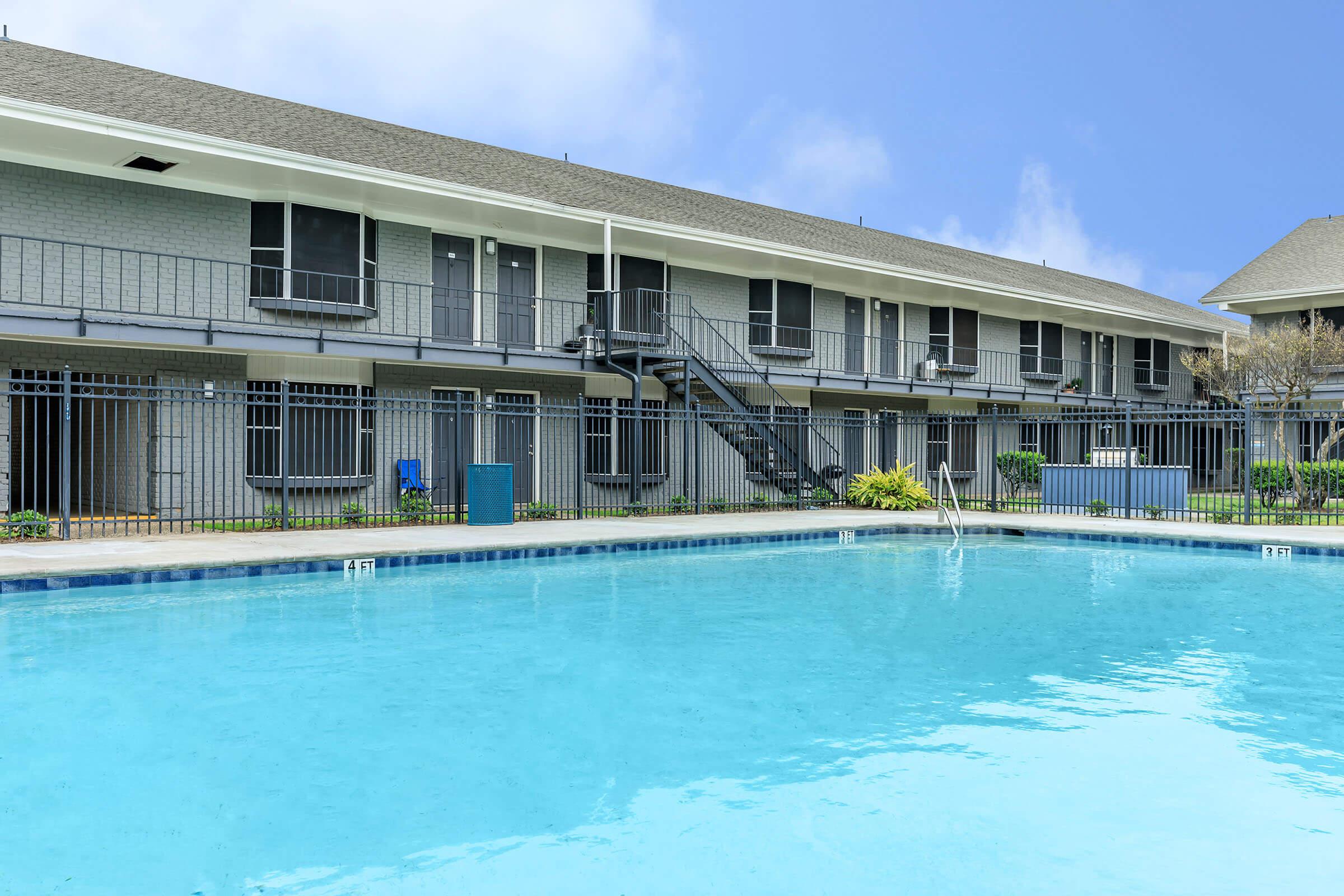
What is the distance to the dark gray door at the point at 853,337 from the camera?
22.6 m

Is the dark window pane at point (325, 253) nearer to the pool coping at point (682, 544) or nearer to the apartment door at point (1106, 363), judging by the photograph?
the pool coping at point (682, 544)

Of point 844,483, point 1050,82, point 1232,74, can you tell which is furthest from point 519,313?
point 1232,74

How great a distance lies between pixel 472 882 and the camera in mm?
3160

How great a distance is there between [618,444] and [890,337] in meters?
8.55

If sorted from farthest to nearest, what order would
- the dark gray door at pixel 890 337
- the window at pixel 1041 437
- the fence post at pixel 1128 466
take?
the window at pixel 1041 437, the dark gray door at pixel 890 337, the fence post at pixel 1128 466

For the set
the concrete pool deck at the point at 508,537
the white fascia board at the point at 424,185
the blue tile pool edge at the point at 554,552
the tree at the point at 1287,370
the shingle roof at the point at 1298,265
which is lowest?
the blue tile pool edge at the point at 554,552

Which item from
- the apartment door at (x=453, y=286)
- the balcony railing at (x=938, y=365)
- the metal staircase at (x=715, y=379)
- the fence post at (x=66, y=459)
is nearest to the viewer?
the fence post at (x=66, y=459)

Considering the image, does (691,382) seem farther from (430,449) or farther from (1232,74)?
(1232,74)

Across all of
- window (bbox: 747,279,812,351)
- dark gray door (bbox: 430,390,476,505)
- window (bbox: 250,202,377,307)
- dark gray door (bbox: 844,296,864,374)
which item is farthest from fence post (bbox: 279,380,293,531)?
dark gray door (bbox: 844,296,864,374)

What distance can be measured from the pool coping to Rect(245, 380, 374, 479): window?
134 inches

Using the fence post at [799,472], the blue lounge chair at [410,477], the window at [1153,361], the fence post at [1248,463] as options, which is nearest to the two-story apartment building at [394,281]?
the blue lounge chair at [410,477]

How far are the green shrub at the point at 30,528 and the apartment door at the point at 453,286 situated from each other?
6.80m

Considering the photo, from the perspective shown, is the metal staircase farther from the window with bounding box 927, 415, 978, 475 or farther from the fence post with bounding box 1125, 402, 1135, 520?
the fence post with bounding box 1125, 402, 1135, 520

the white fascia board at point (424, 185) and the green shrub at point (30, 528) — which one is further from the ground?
the white fascia board at point (424, 185)
